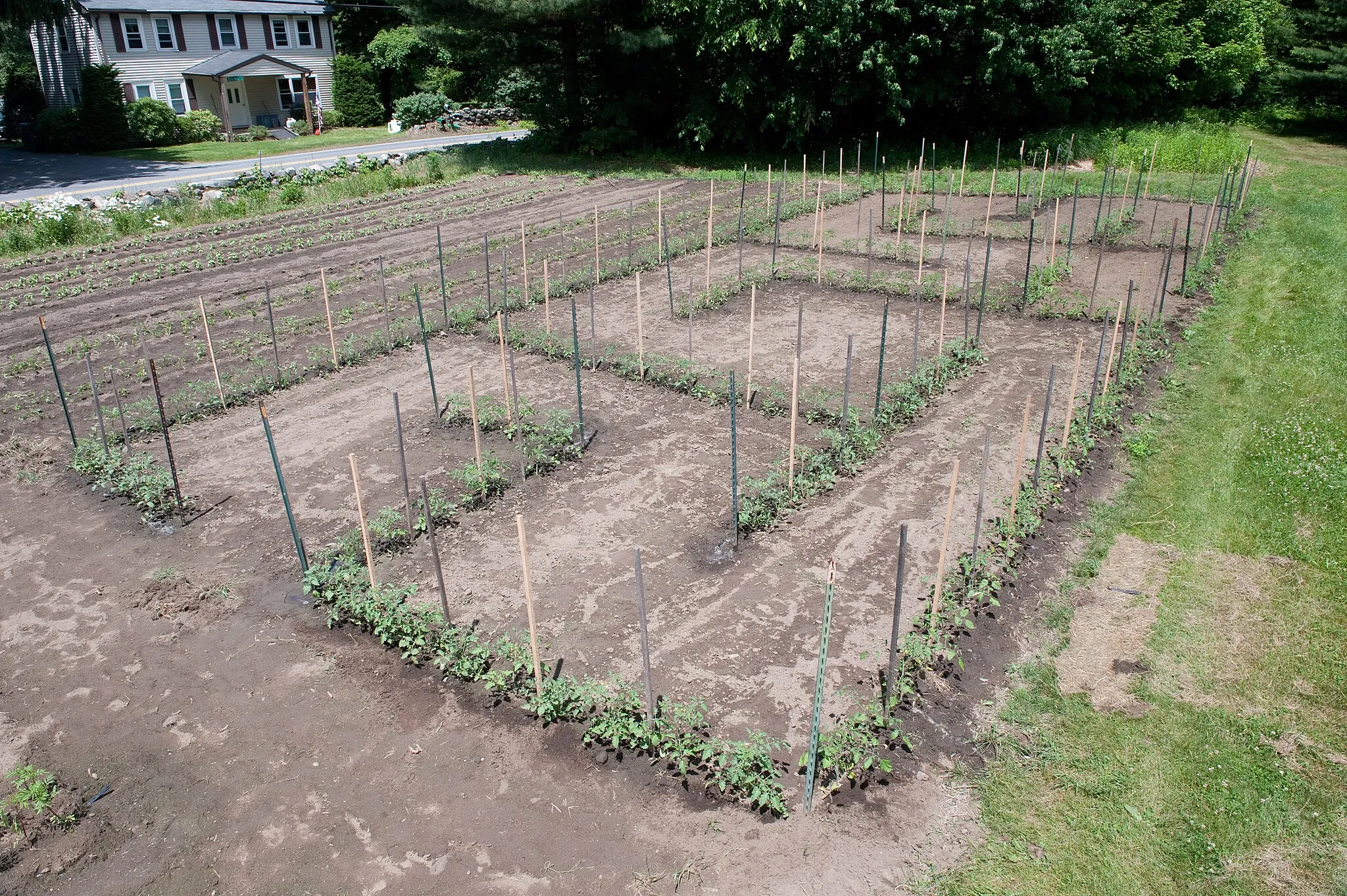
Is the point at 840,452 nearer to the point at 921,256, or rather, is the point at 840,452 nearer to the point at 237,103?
the point at 921,256

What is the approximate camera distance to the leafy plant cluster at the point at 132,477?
25.7 feet

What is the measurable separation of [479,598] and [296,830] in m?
2.07

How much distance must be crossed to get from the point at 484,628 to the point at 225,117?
34.2 meters

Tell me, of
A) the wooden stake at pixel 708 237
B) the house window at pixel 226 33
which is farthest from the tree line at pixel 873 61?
the house window at pixel 226 33

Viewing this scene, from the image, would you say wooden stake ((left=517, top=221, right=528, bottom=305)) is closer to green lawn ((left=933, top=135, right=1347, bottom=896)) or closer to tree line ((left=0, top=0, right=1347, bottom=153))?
green lawn ((left=933, top=135, right=1347, bottom=896))

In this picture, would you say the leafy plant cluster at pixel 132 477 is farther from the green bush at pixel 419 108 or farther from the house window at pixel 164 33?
the house window at pixel 164 33

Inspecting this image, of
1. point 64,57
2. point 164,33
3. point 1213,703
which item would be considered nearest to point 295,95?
point 164,33

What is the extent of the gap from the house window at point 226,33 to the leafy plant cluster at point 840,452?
35868 mm

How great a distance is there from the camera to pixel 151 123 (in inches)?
1209

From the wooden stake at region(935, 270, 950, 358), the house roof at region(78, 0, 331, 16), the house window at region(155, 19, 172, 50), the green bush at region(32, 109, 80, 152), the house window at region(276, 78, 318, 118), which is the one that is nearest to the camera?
the wooden stake at region(935, 270, 950, 358)

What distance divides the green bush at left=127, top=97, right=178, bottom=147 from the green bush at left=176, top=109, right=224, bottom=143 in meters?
0.38

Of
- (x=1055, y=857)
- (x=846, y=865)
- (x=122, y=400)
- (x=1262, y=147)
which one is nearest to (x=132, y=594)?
(x=122, y=400)

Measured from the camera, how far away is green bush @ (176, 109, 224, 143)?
105 feet

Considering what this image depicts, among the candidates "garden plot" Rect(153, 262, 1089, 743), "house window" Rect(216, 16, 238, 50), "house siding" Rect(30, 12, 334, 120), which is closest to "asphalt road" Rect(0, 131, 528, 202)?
"house siding" Rect(30, 12, 334, 120)
